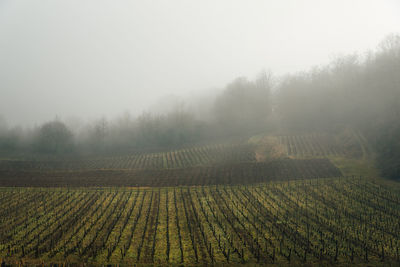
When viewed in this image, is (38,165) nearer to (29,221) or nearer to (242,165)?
(29,221)

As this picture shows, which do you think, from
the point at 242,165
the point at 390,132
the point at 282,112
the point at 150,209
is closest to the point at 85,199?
the point at 150,209

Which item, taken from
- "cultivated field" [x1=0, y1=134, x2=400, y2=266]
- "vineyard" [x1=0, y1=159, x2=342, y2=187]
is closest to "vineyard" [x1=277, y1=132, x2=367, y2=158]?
"cultivated field" [x1=0, y1=134, x2=400, y2=266]

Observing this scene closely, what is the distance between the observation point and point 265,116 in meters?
76.2

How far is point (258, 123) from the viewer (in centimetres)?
7431

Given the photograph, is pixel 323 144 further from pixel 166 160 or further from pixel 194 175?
pixel 166 160

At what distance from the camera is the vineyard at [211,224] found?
61.4 ft

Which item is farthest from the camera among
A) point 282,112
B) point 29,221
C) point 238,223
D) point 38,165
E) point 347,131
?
point 282,112

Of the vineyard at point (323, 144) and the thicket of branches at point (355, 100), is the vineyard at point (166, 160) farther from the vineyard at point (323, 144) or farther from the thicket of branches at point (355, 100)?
the thicket of branches at point (355, 100)

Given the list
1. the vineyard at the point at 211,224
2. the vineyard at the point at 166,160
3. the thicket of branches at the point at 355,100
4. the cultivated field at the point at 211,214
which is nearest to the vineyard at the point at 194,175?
the cultivated field at the point at 211,214

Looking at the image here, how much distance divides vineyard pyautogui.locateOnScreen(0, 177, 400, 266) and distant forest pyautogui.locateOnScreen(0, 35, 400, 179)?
25242 mm

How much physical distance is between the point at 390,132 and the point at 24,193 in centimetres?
5830

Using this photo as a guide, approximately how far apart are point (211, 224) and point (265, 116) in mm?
56846

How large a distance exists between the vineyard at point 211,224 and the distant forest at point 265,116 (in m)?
25.2

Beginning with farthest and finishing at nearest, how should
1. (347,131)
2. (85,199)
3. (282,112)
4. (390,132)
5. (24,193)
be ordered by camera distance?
1. (282,112)
2. (347,131)
3. (390,132)
4. (24,193)
5. (85,199)
